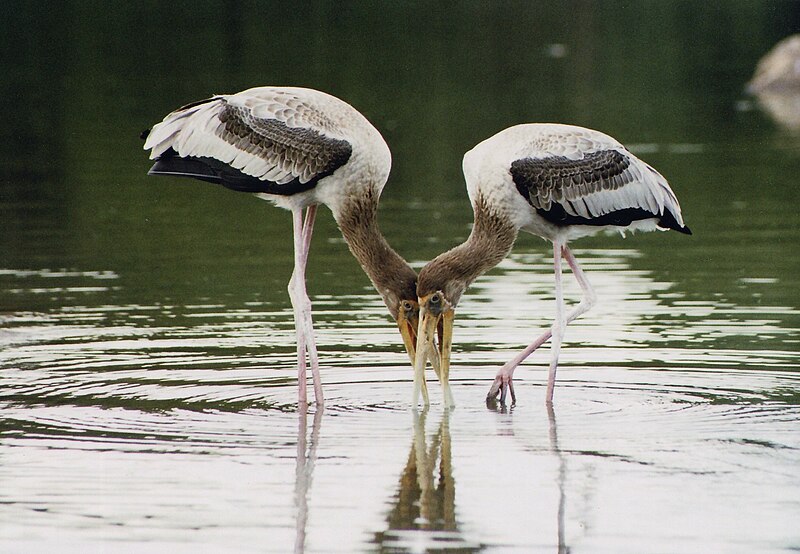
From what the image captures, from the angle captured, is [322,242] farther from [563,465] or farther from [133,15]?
[133,15]

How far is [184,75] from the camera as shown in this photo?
37.7m

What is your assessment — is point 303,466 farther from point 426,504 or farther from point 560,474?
point 560,474

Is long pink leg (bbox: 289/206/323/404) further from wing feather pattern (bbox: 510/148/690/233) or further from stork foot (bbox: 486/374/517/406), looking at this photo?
wing feather pattern (bbox: 510/148/690/233)

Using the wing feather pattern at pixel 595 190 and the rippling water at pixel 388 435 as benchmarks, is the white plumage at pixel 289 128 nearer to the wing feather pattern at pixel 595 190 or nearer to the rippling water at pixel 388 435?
the wing feather pattern at pixel 595 190

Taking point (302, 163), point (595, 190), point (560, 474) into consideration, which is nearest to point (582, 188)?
point (595, 190)

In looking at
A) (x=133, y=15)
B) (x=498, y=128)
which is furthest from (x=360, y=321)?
(x=133, y=15)

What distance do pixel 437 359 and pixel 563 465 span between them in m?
1.78

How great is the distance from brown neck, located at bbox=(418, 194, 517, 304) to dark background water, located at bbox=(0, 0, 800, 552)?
666 mm

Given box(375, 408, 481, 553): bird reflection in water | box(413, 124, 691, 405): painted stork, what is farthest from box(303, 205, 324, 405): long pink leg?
box(375, 408, 481, 553): bird reflection in water

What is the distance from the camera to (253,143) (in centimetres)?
992

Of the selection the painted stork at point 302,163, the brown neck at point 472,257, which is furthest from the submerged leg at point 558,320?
the painted stork at point 302,163

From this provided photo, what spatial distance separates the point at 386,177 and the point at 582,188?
1148mm

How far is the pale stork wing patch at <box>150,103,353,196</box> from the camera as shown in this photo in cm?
964

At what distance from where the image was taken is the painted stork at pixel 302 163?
9.66m
